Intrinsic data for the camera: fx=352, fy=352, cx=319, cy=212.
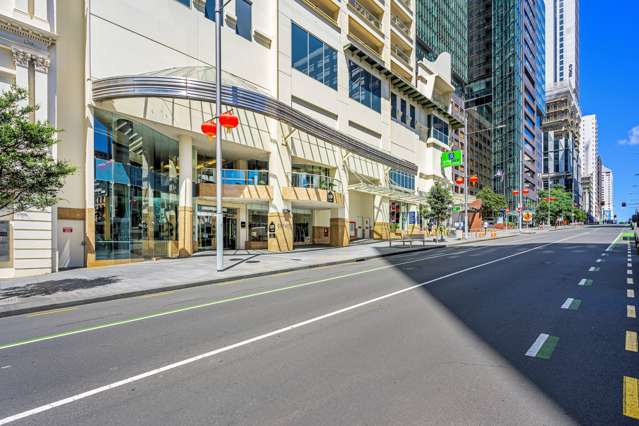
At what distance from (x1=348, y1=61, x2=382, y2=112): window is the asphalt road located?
2899 cm

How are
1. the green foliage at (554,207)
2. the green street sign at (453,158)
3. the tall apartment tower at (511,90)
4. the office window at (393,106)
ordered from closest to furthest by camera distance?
the office window at (393,106)
the green street sign at (453,158)
the green foliage at (554,207)
the tall apartment tower at (511,90)

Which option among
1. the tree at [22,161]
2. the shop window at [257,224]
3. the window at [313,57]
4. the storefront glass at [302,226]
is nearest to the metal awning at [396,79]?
the window at [313,57]

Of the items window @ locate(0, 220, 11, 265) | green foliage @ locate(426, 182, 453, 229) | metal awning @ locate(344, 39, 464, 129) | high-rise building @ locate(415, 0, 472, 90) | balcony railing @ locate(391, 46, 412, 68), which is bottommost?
window @ locate(0, 220, 11, 265)

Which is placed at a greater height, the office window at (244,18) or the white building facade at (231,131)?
the office window at (244,18)

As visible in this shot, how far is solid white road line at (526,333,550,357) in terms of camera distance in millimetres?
4898

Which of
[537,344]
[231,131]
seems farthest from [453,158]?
[537,344]

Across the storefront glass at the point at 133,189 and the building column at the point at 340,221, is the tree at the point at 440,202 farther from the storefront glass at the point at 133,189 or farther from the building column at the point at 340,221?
the storefront glass at the point at 133,189

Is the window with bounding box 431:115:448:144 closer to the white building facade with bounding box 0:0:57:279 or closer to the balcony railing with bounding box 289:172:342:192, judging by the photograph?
the balcony railing with bounding box 289:172:342:192

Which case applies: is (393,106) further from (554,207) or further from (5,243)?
(554,207)

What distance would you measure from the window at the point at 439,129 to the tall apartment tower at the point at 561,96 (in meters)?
106

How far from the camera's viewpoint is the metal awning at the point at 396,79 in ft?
108

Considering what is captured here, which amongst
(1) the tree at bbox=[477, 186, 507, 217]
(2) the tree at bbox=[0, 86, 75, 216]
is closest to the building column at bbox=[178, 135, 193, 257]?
(2) the tree at bbox=[0, 86, 75, 216]

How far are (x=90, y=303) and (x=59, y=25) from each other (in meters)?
14.3

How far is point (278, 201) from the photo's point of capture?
2470 cm
